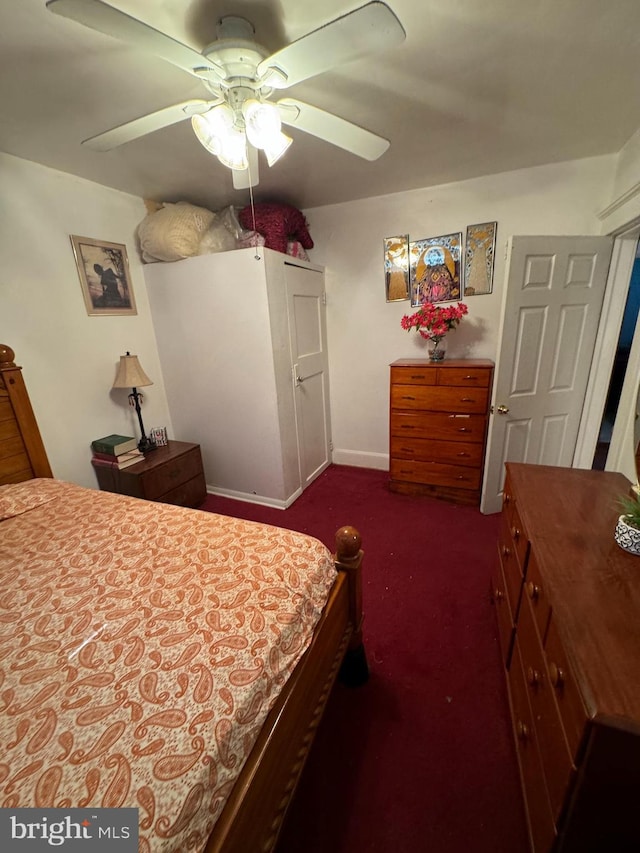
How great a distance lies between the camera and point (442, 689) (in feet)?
4.44

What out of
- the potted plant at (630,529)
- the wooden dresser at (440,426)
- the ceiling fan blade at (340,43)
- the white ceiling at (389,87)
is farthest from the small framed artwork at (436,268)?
the potted plant at (630,529)

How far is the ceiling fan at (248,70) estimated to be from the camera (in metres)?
0.79

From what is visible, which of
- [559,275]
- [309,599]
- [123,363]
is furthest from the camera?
[123,363]

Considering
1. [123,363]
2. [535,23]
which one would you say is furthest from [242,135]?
[123,363]

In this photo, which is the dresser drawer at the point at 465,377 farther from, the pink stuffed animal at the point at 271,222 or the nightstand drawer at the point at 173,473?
the nightstand drawer at the point at 173,473


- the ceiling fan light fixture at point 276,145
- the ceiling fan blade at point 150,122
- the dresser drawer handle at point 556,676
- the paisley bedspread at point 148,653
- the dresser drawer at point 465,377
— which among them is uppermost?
the ceiling fan blade at point 150,122

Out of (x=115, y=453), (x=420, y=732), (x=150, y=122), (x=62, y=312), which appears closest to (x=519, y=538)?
(x=420, y=732)

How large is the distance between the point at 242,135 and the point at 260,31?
0.94ft

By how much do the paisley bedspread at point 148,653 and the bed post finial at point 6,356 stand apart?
86 centimetres

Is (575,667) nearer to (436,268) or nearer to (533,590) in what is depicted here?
(533,590)

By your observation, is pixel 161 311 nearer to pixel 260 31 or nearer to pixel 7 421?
pixel 7 421

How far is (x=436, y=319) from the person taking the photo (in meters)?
2.44

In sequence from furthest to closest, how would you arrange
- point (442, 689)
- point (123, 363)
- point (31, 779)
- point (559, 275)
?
point (123, 363) → point (559, 275) → point (442, 689) → point (31, 779)

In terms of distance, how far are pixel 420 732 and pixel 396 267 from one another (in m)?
2.86
